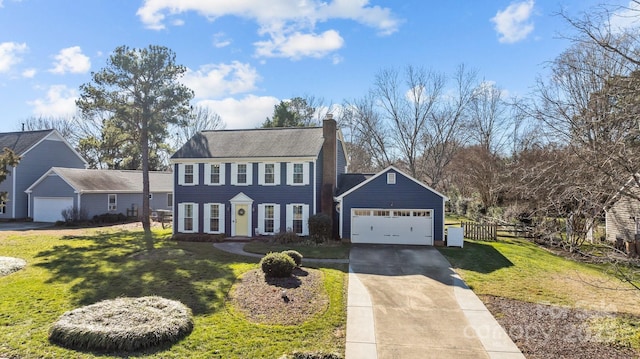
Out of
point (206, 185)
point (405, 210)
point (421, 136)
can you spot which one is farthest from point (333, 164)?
point (421, 136)

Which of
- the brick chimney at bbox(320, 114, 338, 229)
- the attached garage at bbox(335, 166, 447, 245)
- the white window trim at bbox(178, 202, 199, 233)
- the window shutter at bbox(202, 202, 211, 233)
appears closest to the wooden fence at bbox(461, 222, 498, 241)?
the attached garage at bbox(335, 166, 447, 245)

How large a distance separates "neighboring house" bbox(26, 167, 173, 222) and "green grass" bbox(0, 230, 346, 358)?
10.4 m

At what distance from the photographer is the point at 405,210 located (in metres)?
19.8

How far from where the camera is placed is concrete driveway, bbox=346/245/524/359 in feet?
25.4

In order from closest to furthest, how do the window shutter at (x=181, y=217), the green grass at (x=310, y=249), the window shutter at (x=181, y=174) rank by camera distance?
the green grass at (x=310, y=249) < the window shutter at (x=181, y=217) < the window shutter at (x=181, y=174)

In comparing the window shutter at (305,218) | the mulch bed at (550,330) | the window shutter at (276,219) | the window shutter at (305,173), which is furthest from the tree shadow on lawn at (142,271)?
the mulch bed at (550,330)

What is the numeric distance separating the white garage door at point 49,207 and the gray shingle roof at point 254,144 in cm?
1321

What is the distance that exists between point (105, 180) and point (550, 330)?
33972 millimetres

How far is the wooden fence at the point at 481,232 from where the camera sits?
22.2m

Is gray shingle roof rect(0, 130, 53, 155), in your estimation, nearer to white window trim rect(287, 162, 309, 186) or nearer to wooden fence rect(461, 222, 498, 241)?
white window trim rect(287, 162, 309, 186)

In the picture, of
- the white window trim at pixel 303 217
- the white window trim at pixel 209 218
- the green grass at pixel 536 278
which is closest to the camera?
the green grass at pixel 536 278

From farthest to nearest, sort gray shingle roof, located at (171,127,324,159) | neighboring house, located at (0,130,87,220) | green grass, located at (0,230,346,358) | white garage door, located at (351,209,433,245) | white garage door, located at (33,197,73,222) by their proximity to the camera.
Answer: neighboring house, located at (0,130,87,220) < white garage door, located at (33,197,73,222) < gray shingle roof, located at (171,127,324,159) < white garage door, located at (351,209,433,245) < green grass, located at (0,230,346,358)

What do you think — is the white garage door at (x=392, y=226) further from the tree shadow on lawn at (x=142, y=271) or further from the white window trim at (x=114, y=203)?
the white window trim at (x=114, y=203)

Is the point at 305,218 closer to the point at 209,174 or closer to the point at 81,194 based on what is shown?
the point at 209,174
